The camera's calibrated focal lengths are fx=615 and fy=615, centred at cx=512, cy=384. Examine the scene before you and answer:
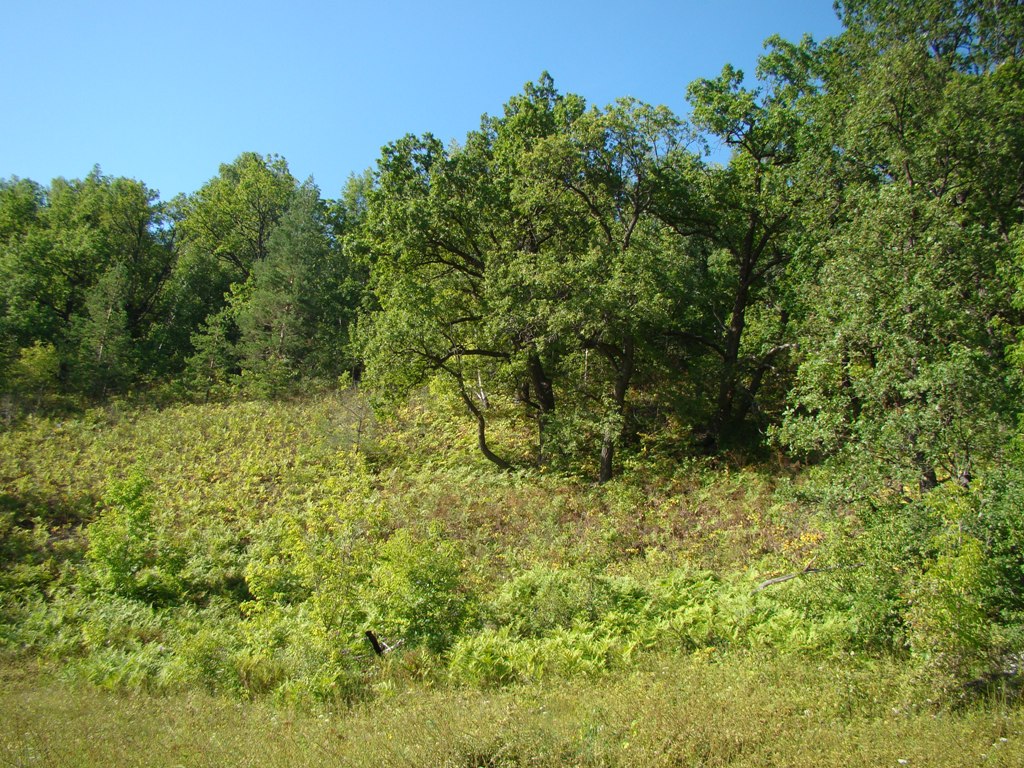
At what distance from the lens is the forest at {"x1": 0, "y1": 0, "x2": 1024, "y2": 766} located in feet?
24.1

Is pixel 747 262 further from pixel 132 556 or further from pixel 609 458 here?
pixel 132 556

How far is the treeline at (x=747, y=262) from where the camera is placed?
11.2m

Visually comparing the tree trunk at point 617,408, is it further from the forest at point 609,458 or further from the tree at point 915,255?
the tree at point 915,255

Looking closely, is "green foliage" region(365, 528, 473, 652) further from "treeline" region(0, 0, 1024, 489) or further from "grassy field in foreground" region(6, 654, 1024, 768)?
"treeline" region(0, 0, 1024, 489)

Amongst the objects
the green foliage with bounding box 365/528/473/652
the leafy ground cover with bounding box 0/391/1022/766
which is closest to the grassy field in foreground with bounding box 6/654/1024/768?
the leafy ground cover with bounding box 0/391/1022/766

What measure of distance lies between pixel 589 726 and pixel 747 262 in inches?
643

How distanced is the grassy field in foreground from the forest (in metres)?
0.05

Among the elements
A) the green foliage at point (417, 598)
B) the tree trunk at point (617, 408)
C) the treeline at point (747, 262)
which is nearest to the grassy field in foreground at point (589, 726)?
the green foliage at point (417, 598)

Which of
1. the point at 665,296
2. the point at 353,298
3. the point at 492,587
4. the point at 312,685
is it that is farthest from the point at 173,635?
the point at 353,298

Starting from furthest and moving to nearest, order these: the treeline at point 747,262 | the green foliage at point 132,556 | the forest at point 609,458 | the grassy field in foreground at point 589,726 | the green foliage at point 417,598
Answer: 1. the green foliage at point 132,556
2. the treeline at point 747,262
3. the green foliage at point 417,598
4. the forest at point 609,458
5. the grassy field in foreground at point 589,726

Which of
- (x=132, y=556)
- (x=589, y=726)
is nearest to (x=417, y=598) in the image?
(x=589, y=726)

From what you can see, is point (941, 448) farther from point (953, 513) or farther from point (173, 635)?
point (173, 635)

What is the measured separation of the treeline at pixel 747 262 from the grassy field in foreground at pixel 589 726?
172 inches

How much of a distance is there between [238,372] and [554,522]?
2277 centimetres
